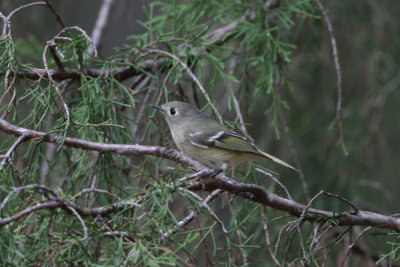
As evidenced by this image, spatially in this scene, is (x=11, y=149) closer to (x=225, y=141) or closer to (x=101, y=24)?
(x=225, y=141)

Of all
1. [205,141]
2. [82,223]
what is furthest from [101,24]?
[82,223]

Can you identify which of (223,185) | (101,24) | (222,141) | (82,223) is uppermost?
(101,24)

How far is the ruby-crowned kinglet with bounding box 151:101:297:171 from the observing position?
220 centimetres

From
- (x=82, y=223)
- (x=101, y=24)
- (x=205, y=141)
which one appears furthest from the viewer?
(x=101, y=24)

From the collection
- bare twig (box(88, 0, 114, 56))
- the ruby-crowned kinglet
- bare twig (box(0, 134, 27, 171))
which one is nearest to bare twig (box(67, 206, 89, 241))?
bare twig (box(0, 134, 27, 171))

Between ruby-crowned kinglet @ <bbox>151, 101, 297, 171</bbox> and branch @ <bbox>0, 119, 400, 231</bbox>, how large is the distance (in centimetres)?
47

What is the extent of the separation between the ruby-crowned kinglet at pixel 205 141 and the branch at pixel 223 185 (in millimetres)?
474

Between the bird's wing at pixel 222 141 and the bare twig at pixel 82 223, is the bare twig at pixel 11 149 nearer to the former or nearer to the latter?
the bare twig at pixel 82 223

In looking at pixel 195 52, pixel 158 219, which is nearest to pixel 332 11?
pixel 195 52

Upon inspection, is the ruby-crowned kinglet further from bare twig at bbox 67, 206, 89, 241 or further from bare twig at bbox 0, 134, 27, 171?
bare twig at bbox 67, 206, 89, 241

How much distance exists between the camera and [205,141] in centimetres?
223

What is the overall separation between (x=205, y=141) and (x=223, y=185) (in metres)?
0.66

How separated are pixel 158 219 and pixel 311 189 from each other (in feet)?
7.76

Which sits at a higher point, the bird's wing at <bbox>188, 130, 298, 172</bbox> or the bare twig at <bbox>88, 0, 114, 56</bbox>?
the bare twig at <bbox>88, 0, 114, 56</bbox>
